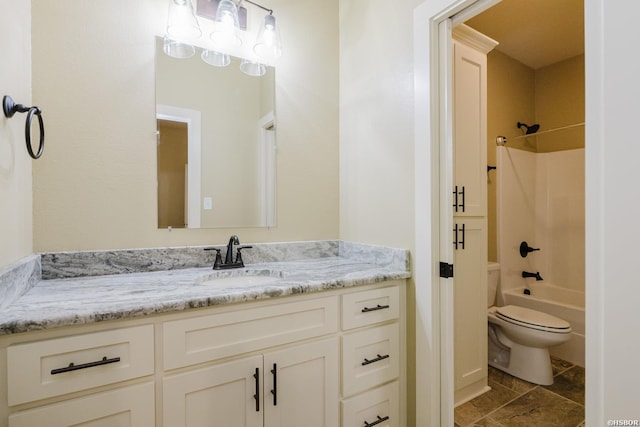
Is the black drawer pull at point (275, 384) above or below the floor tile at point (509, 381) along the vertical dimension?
above

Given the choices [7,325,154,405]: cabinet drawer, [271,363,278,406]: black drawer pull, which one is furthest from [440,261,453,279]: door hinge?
[7,325,154,405]: cabinet drawer

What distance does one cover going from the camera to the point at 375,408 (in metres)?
1.37

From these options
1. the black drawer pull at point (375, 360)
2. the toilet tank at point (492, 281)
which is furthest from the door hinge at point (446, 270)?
the toilet tank at point (492, 281)

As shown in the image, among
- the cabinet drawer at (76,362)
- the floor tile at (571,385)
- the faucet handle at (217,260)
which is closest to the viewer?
the cabinet drawer at (76,362)

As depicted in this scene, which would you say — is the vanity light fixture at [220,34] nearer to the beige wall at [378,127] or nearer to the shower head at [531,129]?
the beige wall at [378,127]

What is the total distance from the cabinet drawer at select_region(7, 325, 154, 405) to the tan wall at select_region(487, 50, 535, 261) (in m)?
2.70

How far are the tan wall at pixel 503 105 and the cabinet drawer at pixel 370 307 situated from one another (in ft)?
5.55

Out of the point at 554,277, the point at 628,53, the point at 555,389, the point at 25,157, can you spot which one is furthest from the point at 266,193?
the point at 554,277

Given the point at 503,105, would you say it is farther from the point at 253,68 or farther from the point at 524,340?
the point at 253,68

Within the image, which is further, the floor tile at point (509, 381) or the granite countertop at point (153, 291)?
the floor tile at point (509, 381)

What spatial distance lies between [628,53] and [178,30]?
1726mm

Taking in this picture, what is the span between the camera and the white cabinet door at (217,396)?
96cm

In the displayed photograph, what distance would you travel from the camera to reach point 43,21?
125 cm

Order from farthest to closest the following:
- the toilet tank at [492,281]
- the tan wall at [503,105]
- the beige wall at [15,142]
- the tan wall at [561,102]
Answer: the tan wall at [561,102], the tan wall at [503,105], the toilet tank at [492,281], the beige wall at [15,142]
